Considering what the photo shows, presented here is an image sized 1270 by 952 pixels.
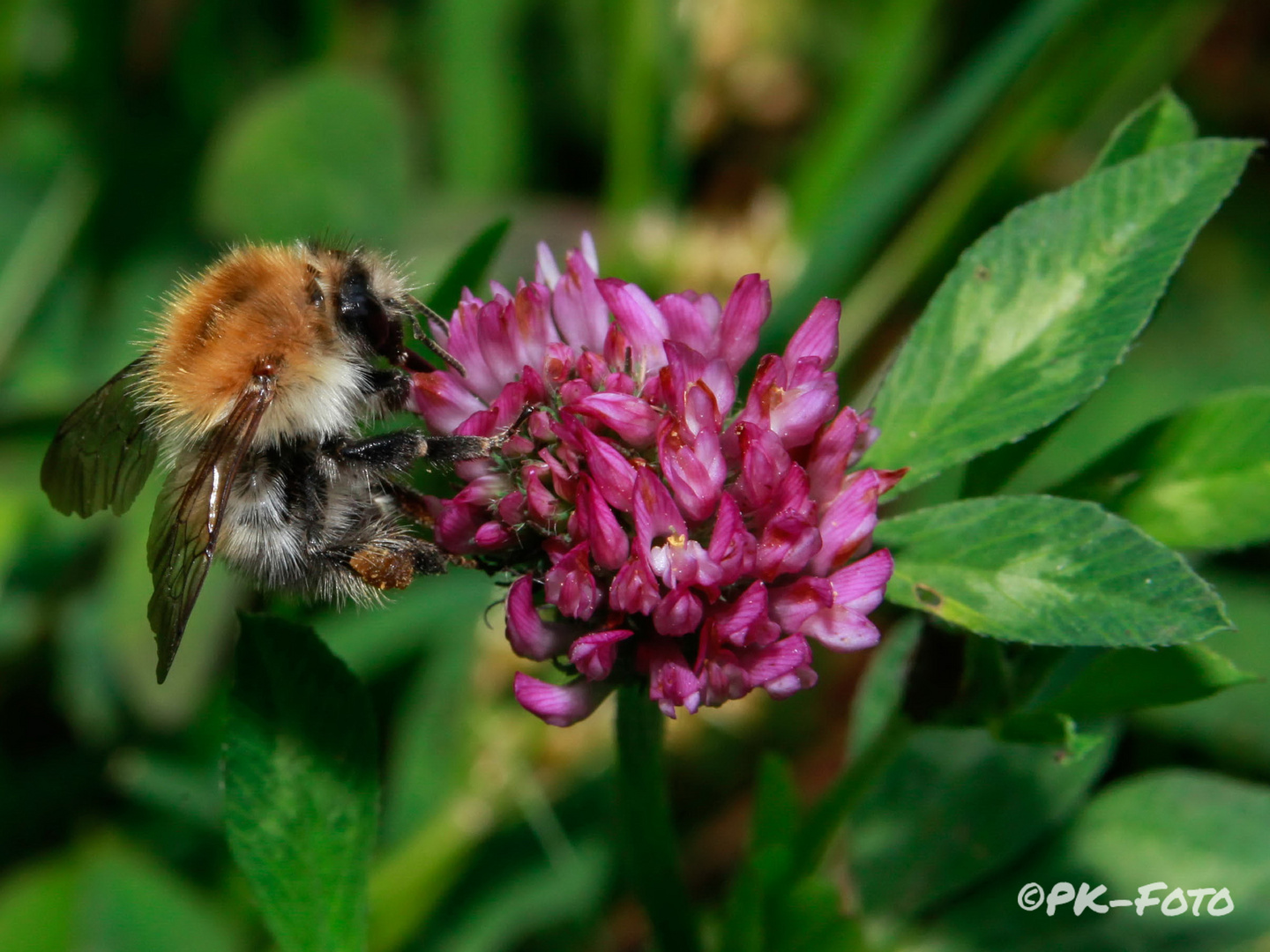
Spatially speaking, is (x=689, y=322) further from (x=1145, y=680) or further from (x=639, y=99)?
(x=639, y=99)

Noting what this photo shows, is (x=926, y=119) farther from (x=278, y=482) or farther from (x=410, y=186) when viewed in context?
(x=278, y=482)

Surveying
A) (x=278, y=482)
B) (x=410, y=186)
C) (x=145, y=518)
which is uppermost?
(x=278, y=482)

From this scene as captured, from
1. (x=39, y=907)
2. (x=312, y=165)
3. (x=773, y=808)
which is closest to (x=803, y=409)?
(x=773, y=808)

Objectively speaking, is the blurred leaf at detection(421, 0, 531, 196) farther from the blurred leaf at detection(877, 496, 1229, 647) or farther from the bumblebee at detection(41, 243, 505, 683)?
the blurred leaf at detection(877, 496, 1229, 647)

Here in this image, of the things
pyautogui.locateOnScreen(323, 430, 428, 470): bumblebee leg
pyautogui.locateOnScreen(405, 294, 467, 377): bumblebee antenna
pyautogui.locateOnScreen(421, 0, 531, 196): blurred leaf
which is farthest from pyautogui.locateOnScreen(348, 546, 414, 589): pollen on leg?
pyautogui.locateOnScreen(421, 0, 531, 196): blurred leaf

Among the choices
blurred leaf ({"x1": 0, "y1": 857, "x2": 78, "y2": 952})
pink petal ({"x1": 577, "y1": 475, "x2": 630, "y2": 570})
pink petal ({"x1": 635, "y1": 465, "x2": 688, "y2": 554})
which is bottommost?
blurred leaf ({"x1": 0, "y1": 857, "x2": 78, "y2": 952})

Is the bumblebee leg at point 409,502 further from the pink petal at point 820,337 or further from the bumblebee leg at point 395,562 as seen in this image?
the pink petal at point 820,337

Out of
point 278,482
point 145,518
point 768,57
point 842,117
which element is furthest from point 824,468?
point 768,57
